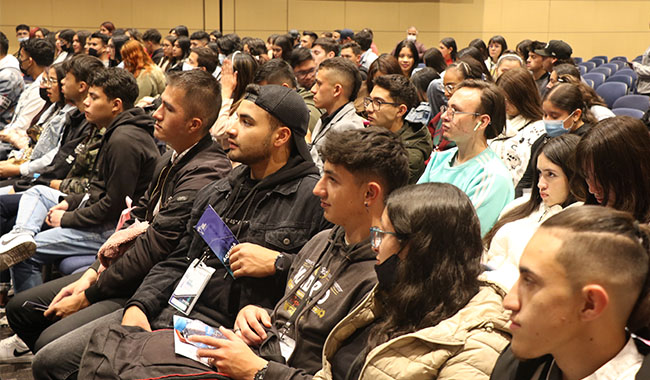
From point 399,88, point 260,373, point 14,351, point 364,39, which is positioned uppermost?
point 364,39

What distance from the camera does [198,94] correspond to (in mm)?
3084

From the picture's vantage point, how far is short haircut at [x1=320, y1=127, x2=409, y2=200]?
81.2 inches

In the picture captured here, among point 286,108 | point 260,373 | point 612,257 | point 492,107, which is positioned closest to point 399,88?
point 492,107

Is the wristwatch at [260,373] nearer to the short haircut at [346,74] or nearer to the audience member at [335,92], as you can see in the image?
the audience member at [335,92]

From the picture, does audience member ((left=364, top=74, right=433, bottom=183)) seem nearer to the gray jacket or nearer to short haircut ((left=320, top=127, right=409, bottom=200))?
the gray jacket

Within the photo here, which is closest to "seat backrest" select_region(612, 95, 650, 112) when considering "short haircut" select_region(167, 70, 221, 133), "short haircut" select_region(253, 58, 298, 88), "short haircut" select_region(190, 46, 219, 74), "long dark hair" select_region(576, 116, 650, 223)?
"short haircut" select_region(253, 58, 298, 88)

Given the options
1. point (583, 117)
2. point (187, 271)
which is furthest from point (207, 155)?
point (583, 117)

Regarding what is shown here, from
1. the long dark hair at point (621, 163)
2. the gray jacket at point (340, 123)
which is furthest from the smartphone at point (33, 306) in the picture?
the long dark hair at point (621, 163)

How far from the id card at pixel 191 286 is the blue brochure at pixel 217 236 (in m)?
0.09

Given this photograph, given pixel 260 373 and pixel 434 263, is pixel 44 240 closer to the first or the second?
pixel 260 373

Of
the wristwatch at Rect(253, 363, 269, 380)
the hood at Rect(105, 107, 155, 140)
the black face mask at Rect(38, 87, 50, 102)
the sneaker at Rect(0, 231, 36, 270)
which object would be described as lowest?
the sneaker at Rect(0, 231, 36, 270)

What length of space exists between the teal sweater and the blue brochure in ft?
3.37

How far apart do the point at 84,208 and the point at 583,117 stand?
274 cm

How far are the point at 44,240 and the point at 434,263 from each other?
2.54 m
